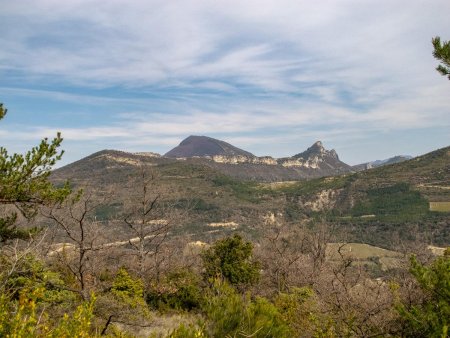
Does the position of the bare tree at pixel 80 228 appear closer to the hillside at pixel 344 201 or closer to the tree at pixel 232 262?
the tree at pixel 232 262

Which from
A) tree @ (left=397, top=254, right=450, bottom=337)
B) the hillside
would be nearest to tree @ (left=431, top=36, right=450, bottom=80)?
tree @ (left=397, top=254, right=450, bottom=337)

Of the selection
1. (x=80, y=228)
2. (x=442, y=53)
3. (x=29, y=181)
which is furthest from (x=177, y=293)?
(x=442, y=53)

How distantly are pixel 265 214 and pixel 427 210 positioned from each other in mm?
58748

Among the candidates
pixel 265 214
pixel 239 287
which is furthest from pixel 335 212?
pixel 239 287

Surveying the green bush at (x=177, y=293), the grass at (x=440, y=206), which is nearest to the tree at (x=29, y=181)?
the green bush at (x=177, y=293)

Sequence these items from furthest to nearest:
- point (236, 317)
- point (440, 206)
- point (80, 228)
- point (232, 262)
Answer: point (440, 206)
point (232, 262)
point (80, 228)
point (236, 317)

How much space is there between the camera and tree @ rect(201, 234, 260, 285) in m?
25.9

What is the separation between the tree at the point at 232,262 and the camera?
85.0 feet

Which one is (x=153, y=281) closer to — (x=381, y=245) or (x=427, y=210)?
(x=381, y=245)

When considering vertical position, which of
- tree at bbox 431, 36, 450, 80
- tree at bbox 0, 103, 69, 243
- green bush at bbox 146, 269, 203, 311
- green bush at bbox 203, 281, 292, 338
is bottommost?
green bush at bbox 146, 269, 203, 311

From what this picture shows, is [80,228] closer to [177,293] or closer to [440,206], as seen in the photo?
[177,293]

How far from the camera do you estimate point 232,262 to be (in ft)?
86.2

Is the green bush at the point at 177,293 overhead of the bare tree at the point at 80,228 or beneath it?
beneath

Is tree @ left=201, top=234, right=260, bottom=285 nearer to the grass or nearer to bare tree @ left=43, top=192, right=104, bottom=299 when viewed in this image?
bare tree @ left=43, top=192, right=104, bottom=299
